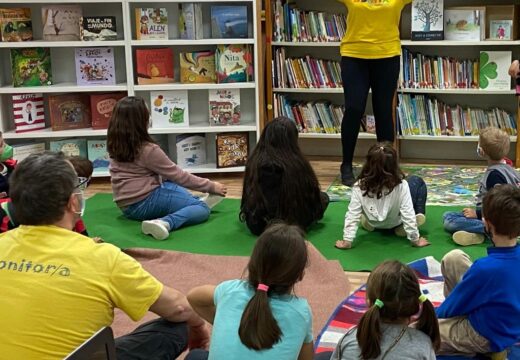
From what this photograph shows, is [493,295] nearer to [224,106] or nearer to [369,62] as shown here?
[369,62]

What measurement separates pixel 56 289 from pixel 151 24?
3.70 metres

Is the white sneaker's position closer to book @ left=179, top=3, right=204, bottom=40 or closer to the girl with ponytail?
book @ left=179, top=3, right=204, bottom=40

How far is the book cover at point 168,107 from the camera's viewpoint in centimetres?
516

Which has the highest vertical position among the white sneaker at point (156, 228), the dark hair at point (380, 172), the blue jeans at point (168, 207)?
the dark hair at point (380, 172)

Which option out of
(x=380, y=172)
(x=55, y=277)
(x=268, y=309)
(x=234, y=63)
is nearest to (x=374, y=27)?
(x=234, y=63)

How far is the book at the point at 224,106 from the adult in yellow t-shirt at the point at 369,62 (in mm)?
856

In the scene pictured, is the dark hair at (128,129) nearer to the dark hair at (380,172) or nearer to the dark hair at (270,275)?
the dark hair at (380,172)

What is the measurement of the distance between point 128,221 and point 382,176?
5.20 feet

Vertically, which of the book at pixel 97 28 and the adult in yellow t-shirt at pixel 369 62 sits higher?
the book at pixel 97 28

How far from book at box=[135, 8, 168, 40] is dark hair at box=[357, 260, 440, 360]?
357 cm

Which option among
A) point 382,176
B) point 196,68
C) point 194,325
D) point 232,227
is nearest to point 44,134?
point 196,68

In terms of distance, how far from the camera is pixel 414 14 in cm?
519

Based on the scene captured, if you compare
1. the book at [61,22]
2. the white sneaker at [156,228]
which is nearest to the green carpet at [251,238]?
the white sneaker at [156,228]

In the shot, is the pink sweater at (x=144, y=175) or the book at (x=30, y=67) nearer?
the pink sweater at (x=144, y=175)
